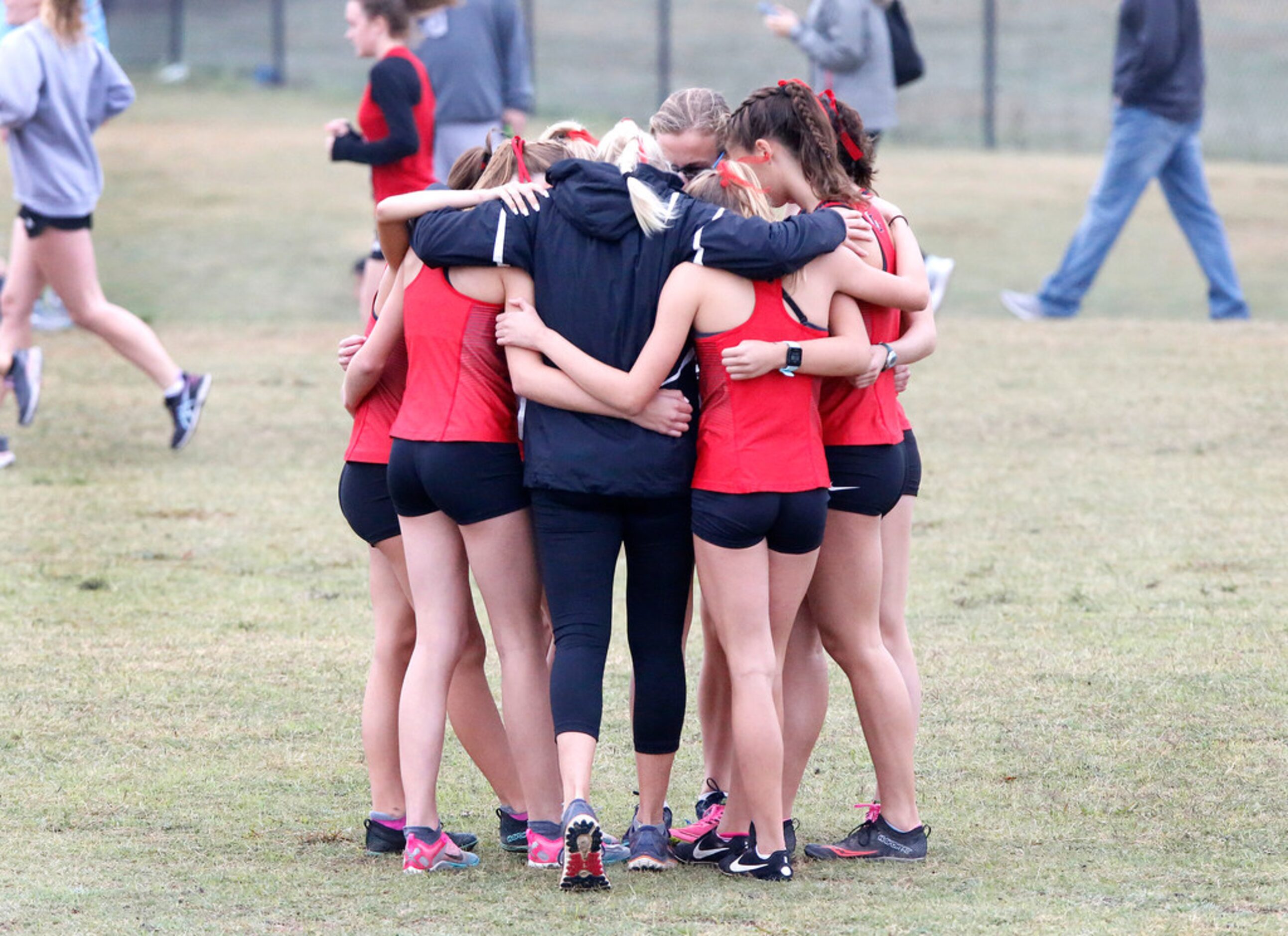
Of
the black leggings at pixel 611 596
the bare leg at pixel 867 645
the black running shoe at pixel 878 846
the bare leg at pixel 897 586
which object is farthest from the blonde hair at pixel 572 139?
the black running shoe at pixel 878 846

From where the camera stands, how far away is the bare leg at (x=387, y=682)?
13.7 ft

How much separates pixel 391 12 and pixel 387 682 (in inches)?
177

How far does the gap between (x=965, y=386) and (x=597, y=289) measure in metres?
6.10

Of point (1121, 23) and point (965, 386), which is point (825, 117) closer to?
point (965, 386)

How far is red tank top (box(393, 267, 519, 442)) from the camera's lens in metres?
3.89

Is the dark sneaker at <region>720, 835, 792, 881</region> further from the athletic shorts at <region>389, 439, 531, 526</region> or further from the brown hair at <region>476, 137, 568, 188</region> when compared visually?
the brown hair at <region>476, 137, 568, 188</region>

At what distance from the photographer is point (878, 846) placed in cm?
406

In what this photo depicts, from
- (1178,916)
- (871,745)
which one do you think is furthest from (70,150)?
(1178,916)

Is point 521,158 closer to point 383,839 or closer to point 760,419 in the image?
point 760,419

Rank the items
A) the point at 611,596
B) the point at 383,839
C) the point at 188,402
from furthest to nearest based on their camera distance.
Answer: the point at 188,402 → the point at 383,839 → the point at 611,596

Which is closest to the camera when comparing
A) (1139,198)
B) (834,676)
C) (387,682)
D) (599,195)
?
(599,195)

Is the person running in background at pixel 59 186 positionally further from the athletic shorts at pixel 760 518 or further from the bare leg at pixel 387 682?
the athletic shorts at pixel 760 518

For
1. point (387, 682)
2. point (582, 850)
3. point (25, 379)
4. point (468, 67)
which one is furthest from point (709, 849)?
point (468, 67)

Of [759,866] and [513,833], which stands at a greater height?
[759,866]
